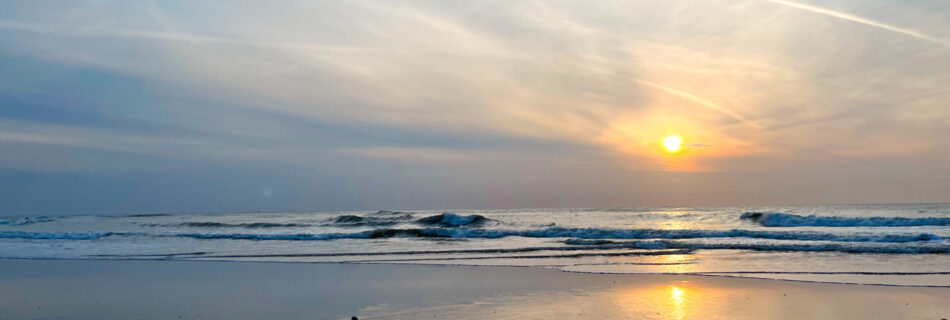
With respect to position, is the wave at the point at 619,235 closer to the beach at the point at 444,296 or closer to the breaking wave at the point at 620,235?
the breaking wave at the point at 620,235

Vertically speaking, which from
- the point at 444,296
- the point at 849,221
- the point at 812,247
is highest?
the point at 849,221

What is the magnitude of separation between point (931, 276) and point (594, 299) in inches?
342

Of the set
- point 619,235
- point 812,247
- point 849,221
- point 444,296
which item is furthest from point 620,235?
point 849,221


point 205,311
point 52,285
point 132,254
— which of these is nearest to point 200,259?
point 132,254

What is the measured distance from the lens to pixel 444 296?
11656mm

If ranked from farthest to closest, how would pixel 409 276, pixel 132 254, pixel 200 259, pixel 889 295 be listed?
pixel 132 254
pixel 200 259
pixel 409 276
pixel 889 295

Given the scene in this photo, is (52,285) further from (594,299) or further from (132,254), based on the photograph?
(594,299)

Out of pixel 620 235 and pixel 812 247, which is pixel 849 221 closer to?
pixel 620 235

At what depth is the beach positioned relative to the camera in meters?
9.86

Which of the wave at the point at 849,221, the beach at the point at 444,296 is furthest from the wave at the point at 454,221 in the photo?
the beach at the point at 444,296

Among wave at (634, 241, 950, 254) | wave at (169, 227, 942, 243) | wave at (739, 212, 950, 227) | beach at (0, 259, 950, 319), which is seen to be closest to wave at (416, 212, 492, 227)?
wave at (169, 227, 942, 243)

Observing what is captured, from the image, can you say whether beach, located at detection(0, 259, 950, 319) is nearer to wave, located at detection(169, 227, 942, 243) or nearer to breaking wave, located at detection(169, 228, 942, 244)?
breaking wave, located at detection(169, 228, 942, 244)

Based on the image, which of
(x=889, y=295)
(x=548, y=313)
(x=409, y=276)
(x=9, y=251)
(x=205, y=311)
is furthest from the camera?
(x=9, y=251)

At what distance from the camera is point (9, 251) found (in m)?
25.2
